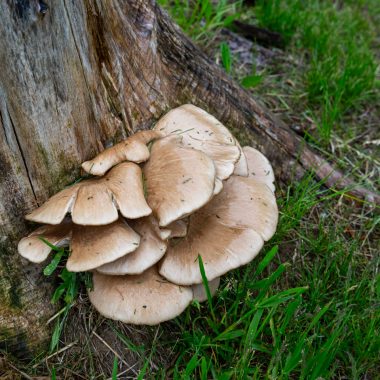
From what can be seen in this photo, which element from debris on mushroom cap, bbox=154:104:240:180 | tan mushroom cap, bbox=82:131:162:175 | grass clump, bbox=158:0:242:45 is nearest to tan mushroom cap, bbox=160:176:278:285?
debris on mushroom cap, bbox=154:104:240:180

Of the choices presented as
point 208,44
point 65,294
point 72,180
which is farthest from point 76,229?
point 208,44

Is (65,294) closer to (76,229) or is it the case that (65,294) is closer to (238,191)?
(76,229)

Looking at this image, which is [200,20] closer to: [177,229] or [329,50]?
[329,50]

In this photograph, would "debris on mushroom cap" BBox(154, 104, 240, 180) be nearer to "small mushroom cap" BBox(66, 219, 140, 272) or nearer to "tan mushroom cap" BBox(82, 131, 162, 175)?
"tan mushroom cap" BBox(82, 131, 162, 175)

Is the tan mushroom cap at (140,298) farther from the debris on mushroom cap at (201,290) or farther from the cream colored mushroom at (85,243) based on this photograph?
the cream colored mushroom at (85,243)

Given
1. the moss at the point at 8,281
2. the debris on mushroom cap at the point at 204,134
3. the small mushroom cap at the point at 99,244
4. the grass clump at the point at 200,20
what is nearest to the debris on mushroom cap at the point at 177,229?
the small mushroom cap at the point at 99,244

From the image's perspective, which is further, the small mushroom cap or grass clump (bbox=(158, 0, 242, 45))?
grass clump (bbox=(158, 0, 242, 45))
